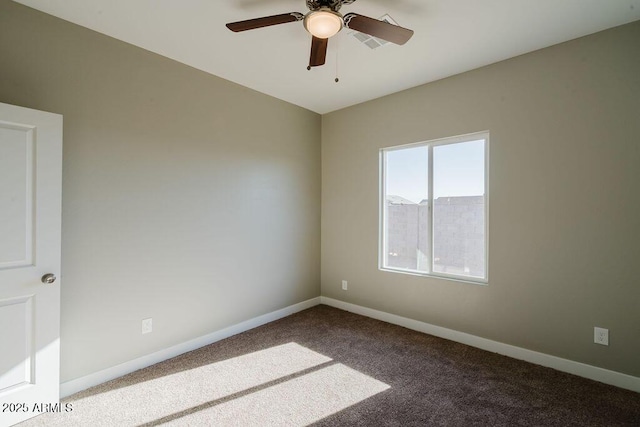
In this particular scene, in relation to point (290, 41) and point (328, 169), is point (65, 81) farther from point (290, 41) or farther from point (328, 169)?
point (328, 169)

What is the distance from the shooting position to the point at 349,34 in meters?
2.39

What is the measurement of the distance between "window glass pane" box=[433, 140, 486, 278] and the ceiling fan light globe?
1.98 meters

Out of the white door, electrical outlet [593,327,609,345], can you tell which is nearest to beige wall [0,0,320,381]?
the white door

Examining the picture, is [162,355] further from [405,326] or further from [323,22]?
[323,22]

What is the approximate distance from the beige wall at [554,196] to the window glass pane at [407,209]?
8.9 inches

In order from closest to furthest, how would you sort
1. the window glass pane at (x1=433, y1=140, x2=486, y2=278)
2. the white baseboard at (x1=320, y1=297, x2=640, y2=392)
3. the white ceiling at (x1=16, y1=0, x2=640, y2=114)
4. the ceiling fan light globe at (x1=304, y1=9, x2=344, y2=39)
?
the ceiling fan light globe at (x1=304, y1=9, x2=344, y2=39) → the white ceiling at (x1=16, y1=0, x2=640, y2=114) → the white baseboard at (x1=320, y1=297, x2=640, y2=392) → the window glass pane at (x1=433, y1=140, x2=486, y2=278)

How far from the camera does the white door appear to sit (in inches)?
73.0

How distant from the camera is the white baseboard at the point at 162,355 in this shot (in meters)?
2.22

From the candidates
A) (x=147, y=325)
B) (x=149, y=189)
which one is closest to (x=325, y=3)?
(x=149, y=189)

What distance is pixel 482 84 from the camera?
2.92 metres

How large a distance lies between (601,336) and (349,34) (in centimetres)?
314

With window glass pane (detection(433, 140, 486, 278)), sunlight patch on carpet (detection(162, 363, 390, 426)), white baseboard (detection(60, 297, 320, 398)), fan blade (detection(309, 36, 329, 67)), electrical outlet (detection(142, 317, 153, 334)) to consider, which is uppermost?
fan blade (detection(309, 36, 329, 67))

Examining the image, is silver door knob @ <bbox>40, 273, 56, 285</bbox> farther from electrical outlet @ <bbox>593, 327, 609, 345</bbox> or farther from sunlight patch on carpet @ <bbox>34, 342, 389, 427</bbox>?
electrical outlet @ <bbox>593, 327, 609, 345</bbox>

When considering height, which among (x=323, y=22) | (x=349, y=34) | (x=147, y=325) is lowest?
(x=147, y=325)
